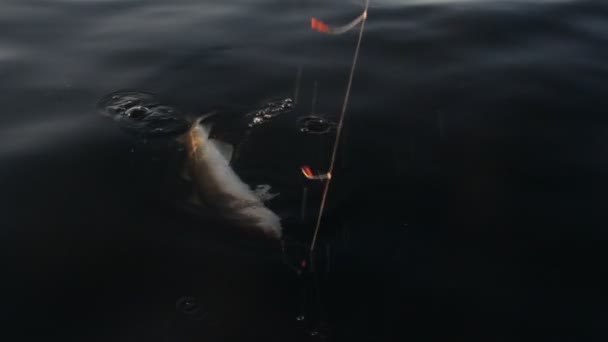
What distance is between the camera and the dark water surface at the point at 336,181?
409 cm

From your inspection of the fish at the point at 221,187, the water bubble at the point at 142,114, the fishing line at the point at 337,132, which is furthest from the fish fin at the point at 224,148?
the fishing line at the point at 337,132

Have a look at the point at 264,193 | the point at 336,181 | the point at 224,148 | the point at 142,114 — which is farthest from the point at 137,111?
the point at 336,181

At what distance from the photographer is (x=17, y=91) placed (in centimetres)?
691

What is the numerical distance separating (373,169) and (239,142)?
1.77m

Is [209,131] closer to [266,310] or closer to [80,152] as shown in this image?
[80,152]

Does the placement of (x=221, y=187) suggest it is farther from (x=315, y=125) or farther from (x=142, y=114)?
(x=142, y=114)

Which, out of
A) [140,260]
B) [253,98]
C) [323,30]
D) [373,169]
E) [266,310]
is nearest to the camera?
[266,310]

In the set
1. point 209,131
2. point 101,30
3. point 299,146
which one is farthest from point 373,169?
point 101,30

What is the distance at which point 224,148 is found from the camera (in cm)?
599

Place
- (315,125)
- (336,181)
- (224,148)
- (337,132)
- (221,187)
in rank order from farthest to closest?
(315,125) < (337,132) < (224,148) < (336,181) < (221,187)

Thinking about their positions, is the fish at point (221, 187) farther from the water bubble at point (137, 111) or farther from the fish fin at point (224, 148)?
the water bubble at point (137, 111)

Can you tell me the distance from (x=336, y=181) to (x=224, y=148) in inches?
59.5

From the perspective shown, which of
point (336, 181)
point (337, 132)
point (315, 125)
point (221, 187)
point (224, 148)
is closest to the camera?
point (221, 187)

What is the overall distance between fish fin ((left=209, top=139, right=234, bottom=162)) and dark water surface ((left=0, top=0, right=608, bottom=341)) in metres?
0.16
